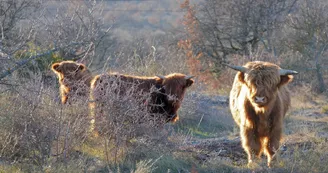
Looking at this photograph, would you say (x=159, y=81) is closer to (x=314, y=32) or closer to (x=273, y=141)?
(x=273, y=141)

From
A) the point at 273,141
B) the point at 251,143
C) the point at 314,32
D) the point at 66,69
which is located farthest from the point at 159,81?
the point at 314,32

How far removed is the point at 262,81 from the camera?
773 cm

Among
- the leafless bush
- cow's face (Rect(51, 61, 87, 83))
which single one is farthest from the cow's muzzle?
cow's face (Rect(51, 61, 87, 83))

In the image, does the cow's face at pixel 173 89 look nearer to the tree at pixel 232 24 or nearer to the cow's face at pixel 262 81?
the cow's face at pixel 262 81

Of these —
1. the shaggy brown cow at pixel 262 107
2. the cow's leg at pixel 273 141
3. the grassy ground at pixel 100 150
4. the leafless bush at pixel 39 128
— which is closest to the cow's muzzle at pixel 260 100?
the shaggy brown cow at pixel 262 107

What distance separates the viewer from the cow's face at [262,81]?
767 centimetres

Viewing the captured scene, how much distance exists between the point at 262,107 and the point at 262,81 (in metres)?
0.38

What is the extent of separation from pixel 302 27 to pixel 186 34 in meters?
5.72

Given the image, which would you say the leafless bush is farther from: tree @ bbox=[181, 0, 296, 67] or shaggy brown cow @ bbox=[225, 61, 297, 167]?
tree @ bbox=[181, 0, 296, 67]

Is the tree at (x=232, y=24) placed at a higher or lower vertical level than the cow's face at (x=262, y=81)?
lower

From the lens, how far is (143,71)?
43.1 feet

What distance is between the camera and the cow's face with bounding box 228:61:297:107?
7.67 metres

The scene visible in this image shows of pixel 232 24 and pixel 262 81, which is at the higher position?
pixel 262 81

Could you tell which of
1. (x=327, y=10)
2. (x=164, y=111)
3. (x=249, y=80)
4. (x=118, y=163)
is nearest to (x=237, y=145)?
(x=164, y=111)
